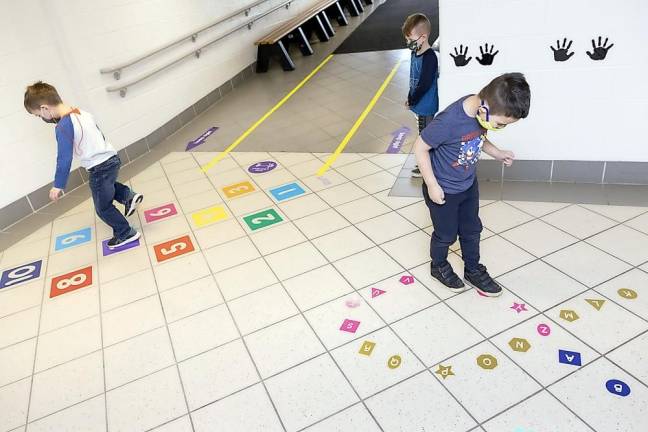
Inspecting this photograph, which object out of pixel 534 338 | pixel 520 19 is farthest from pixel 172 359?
pixel 520 19

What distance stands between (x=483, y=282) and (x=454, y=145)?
2.87 ft

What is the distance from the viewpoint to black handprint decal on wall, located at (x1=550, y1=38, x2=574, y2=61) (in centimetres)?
320

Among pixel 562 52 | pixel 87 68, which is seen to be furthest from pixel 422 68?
pixel 87 68

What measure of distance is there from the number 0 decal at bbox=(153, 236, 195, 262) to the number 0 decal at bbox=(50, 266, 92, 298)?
0.49 meters

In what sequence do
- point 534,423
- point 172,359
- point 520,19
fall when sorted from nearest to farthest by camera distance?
1. point 534,423
2. point 172,359
3. point 520,19

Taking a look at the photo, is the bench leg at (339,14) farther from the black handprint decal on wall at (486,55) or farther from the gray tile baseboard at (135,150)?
the black handprint decal on wall at (486,55)

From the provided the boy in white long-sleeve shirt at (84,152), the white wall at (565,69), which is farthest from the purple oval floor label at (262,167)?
the white wall at (565,69)

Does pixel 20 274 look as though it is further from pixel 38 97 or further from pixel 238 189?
pixel 238 189

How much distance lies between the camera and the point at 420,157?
2.23 meters

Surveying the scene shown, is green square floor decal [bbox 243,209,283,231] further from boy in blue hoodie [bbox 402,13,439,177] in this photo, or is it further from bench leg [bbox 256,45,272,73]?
bench leg [bbox 256,45,272,73]

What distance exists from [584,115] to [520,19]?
2.82ft

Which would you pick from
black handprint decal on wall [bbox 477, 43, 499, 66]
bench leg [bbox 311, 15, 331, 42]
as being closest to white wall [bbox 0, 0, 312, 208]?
bench leg [bbox 311, 15, 331, 42]

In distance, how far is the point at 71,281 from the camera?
3299mm

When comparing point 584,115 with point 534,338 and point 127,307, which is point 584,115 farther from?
point 127,307
